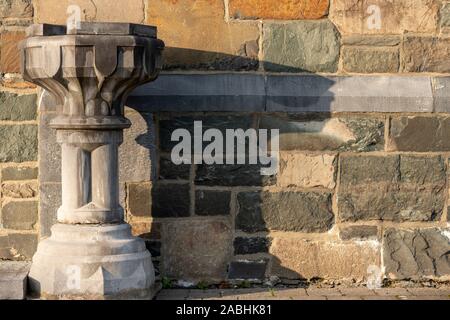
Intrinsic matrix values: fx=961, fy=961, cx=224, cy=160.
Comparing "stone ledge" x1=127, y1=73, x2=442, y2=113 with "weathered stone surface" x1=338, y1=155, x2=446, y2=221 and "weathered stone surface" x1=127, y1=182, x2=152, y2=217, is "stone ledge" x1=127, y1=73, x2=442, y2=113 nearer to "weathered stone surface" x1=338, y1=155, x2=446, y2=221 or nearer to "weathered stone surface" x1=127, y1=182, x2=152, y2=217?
"weathered stone surface" x1=338, y1=155, x2=446, y2=221

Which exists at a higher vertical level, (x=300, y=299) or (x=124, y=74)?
(x=124, y=74)

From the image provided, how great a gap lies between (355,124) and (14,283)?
2.32 m

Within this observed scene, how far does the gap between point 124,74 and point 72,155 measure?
59 cm

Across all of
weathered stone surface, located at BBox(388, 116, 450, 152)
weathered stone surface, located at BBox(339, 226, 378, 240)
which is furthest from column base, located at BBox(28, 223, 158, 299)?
weathered stone surface, located at BBox(388, 116, 450, 152)

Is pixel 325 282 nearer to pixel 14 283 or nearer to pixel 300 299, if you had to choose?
pixel 300 299

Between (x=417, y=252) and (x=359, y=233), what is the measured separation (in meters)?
0.39

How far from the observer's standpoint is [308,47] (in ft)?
20.1

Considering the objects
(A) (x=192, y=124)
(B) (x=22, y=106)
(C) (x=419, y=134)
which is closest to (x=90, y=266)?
(A) (x=192, y=124)

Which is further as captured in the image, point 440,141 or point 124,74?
point 440,141

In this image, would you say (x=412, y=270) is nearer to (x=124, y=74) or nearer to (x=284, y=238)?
(x=284, y=238)

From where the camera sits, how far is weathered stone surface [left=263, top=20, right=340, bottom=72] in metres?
6.13

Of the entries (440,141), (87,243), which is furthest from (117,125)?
(440,141)

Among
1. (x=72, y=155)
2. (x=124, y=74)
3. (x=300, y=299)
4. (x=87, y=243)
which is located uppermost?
(x=124, y=74)

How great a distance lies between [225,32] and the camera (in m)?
6.13
